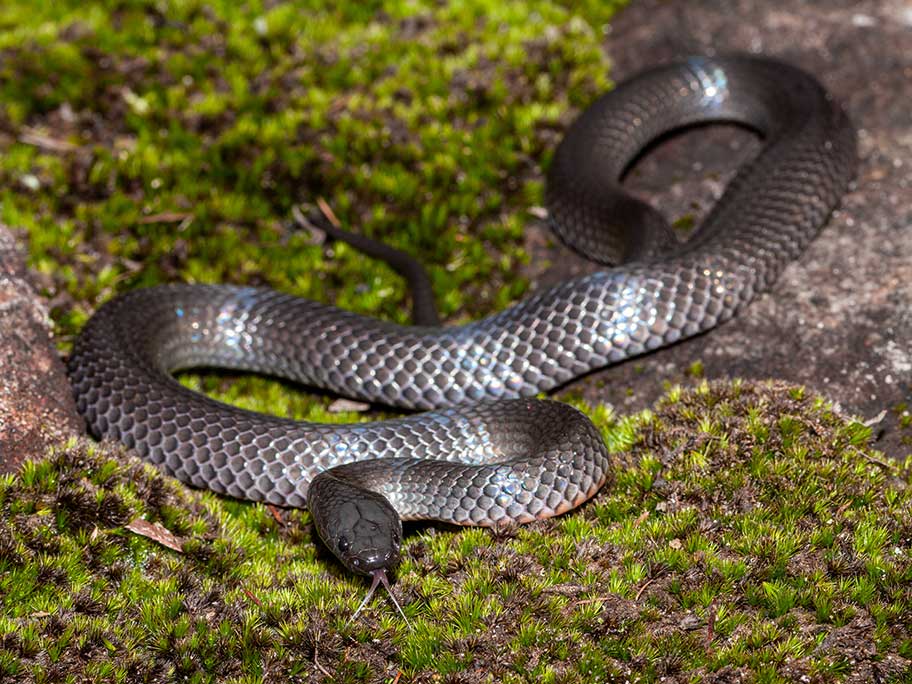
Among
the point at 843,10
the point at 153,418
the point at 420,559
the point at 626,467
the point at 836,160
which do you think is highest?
the point at 843,10

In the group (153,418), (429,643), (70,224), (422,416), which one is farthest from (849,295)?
(70,224)

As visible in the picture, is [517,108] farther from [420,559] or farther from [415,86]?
[420,559]

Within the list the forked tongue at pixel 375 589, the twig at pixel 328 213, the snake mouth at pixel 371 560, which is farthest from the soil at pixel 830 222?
the forked tongue at pixel 375 589

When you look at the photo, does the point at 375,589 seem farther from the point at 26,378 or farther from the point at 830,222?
the point at 830,222

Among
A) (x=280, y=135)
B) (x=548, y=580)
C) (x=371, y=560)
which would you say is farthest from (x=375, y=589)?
(x=280, y=135)

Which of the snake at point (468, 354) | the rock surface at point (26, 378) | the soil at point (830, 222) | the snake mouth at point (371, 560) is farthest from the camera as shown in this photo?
the soil at point (830, 222)

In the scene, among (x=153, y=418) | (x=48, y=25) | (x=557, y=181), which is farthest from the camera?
(x=48, y=25)

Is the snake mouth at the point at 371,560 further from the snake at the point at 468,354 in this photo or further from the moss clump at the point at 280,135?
the moss clump at the point at 280,135
